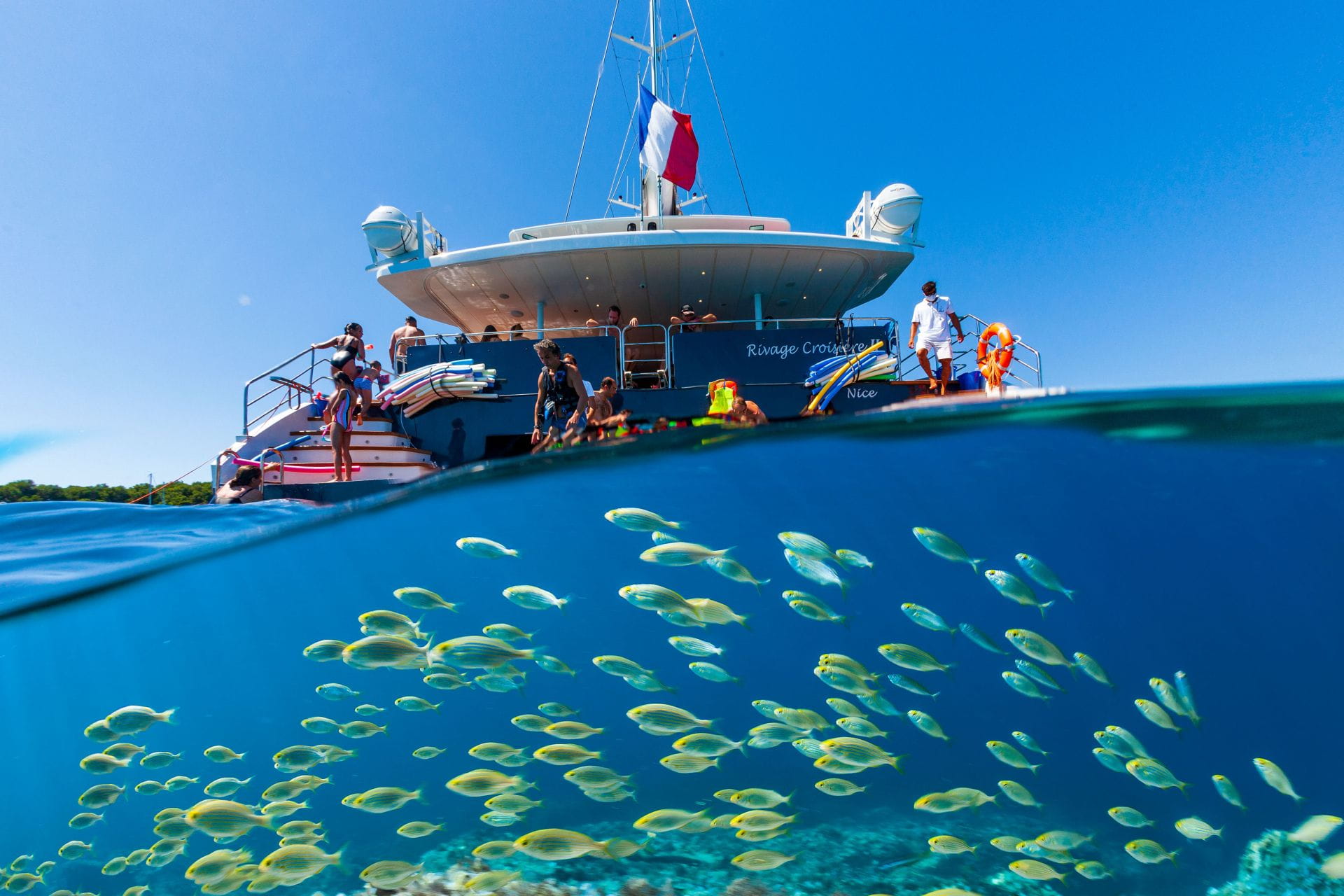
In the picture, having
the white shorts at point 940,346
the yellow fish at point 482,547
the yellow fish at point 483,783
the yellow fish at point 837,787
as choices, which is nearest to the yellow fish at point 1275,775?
the yellow fish at point 837,787

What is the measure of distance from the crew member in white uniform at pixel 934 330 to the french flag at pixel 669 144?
545 centimetres

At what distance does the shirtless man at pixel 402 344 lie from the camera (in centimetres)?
1028

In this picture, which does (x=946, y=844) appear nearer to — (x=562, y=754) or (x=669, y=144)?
(x=562, y=754)

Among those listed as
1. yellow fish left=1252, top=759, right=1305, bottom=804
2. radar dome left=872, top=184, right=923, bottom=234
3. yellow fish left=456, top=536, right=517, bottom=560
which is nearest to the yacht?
radar dome left=872, top=184, right=923, bottom=234

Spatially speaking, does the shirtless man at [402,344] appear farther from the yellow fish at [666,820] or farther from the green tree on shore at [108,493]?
the yellow fish at [666,820]

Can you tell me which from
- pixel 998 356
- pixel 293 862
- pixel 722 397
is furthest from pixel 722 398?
pixel 293 862

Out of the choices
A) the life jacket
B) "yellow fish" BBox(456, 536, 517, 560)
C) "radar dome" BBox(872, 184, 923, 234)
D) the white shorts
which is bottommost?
"yellow fish" BBox(456, 536, 517, 560)

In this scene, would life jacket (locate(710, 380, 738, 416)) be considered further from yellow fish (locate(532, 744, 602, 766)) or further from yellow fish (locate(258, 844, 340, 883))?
yellow fish (locate(258, 844, 340, 883))

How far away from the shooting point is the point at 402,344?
10023 millimetres

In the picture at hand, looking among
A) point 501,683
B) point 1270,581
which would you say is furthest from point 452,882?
point 1270,581

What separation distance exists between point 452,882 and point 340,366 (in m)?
6.07

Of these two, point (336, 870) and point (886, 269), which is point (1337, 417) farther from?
point (336, 870)

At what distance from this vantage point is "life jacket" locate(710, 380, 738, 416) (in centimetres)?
782

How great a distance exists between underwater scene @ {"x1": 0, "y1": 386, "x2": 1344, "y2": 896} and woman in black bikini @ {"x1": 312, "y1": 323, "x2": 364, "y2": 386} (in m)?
1.87
